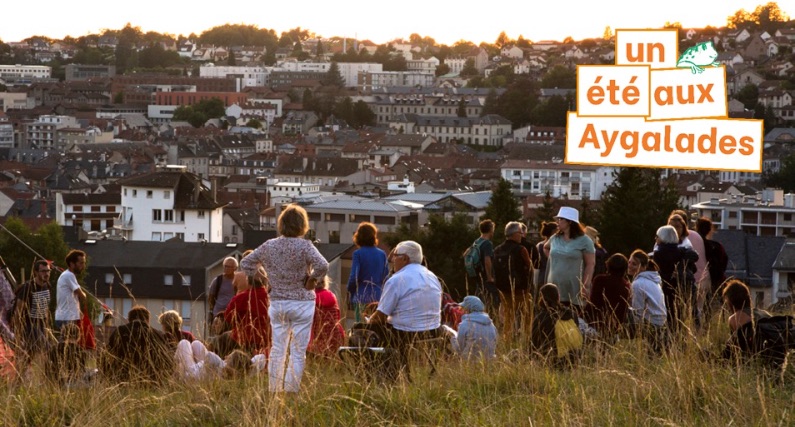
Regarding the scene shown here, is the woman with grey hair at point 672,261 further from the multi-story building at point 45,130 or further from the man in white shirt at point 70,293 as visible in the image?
the multi-story building at point 45,130

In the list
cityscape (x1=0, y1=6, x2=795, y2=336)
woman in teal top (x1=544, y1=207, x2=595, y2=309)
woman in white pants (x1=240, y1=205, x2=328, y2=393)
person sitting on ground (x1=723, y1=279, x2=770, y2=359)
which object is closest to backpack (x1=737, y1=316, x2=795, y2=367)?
person sitting on ground (x1=723, y1=279, x2=770, y2=359)

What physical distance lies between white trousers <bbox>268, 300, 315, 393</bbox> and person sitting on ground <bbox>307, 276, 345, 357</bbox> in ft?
0.87

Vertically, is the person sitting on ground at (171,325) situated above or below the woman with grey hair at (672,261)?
below

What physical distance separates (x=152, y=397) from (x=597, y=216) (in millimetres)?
17528

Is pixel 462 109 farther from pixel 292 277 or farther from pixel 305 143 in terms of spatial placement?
pixel 292 277

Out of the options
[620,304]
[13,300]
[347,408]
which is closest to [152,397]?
[347,408]

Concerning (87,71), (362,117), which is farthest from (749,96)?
(87,71)

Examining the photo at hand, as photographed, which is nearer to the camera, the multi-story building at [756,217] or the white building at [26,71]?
the multi-story building at [756,217]

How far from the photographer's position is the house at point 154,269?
18.9m

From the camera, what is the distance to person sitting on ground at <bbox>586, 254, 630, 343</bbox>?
496 centimetres

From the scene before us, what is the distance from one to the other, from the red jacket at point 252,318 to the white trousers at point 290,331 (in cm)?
47

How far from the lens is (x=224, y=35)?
141875 millimetres

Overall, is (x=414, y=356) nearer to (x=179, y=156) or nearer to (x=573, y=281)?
(x=573, y=281)

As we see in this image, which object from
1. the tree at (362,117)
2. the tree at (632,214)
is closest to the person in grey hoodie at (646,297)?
the tree at (632,214)
